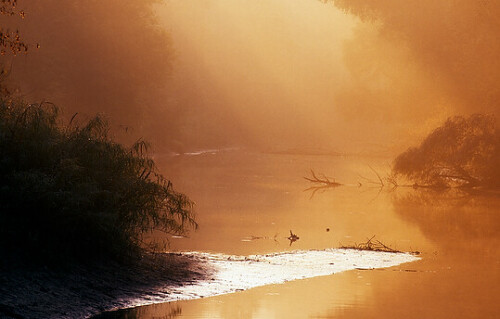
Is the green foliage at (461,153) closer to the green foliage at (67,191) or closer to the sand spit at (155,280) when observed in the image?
the sand spit at (155,280)

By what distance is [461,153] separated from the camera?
43094 millimetres

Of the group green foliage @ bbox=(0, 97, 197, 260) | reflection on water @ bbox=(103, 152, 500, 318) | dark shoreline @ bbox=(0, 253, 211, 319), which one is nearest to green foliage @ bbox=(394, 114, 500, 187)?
reflection on water @ bbox=(103, 152, 500, 318)

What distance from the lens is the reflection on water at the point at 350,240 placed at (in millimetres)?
Result: 14625

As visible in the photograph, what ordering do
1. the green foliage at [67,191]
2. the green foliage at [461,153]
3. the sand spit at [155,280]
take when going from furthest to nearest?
the green foliage at [461,153] < the green foliage at [67,191] < the sand spit at [155,280]

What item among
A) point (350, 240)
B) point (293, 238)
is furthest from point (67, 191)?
point (350, 240)

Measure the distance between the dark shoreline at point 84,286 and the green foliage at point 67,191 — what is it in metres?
0.41

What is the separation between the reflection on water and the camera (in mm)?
14625

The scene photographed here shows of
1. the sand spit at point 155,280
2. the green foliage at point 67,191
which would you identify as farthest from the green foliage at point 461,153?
the green foliage at point 67,191

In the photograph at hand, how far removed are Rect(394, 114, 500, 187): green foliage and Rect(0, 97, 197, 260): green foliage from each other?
92.7 ft

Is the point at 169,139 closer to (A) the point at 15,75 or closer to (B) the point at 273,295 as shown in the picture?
(A) the point at 15,75

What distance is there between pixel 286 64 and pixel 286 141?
921 inches

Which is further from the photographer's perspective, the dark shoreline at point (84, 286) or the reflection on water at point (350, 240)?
the reflection on water at point (350, 240)

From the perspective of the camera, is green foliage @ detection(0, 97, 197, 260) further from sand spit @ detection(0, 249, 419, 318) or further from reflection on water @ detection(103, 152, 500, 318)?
reflection on water @ detection(103, 152, 500, 318)

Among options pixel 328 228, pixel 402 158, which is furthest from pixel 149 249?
pixel 402 158
